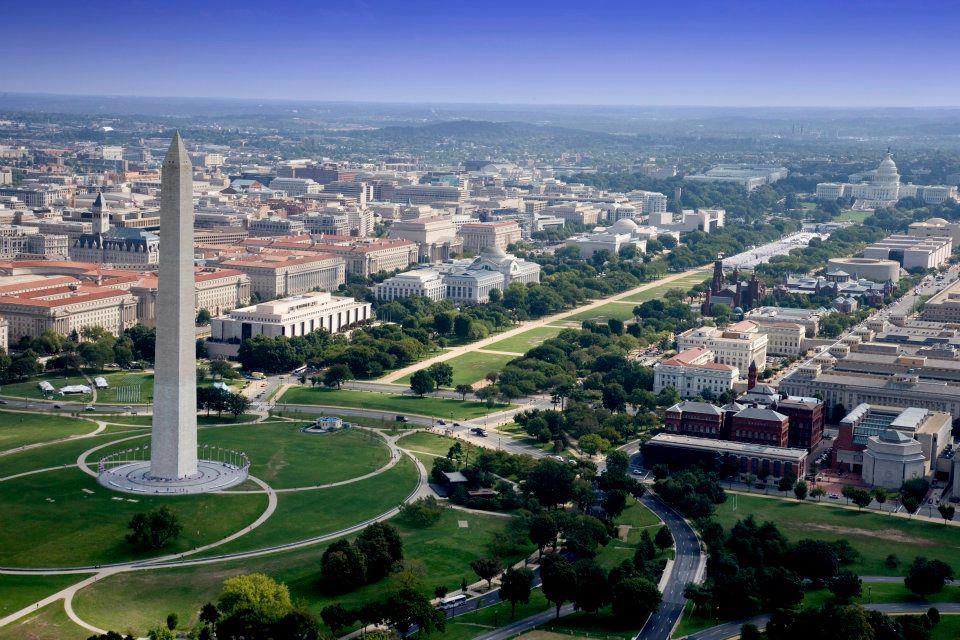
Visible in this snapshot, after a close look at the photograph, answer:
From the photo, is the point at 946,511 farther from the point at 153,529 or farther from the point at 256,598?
the point at 153,529

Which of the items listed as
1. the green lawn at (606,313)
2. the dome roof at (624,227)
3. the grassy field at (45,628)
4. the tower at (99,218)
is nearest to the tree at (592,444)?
the grassy field at (45,628)

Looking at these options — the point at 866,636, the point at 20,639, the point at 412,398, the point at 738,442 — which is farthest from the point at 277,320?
the point at 866,636

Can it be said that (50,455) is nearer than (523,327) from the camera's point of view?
Yes

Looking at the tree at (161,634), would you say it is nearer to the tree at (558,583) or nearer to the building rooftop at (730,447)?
the tree at (558,583)

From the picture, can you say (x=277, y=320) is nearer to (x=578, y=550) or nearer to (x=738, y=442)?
(x=738, y=442)

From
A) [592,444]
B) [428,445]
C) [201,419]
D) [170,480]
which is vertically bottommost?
[201,419]

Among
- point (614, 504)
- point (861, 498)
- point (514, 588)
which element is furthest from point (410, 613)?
point (861, 498)
